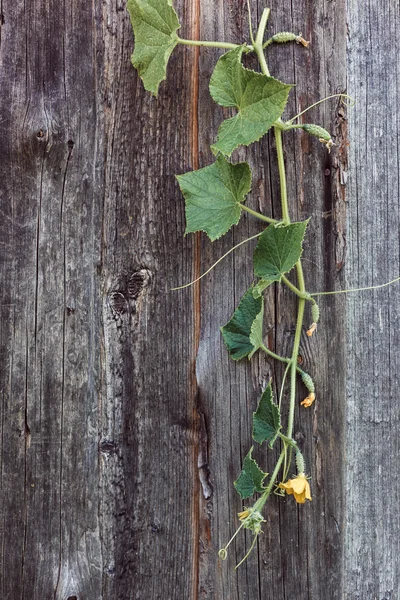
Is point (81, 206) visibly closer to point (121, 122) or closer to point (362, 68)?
point (121, 122)

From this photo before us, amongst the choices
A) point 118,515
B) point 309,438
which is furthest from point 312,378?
point 118,515

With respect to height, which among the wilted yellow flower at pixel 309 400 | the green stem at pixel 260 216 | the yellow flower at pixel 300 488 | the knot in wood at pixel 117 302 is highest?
the green stem at pixel 260 216

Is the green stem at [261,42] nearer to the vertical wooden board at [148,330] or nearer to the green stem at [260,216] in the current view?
the vertical wooden board at [148,330]

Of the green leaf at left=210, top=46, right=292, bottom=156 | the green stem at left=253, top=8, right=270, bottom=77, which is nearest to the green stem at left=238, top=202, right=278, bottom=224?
the green leaf at left=210, top=46, right=292, bottom=156

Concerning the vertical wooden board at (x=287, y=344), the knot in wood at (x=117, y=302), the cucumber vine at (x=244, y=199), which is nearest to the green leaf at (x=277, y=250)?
the cucumber vine at (x=244, y=199)

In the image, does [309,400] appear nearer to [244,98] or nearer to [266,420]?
[266,420]

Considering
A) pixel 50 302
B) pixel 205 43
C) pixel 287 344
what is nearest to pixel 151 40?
pixel 205 43

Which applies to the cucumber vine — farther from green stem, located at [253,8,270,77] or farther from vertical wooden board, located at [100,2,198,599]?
vertical wooden board, located at [100,2,198,599]
